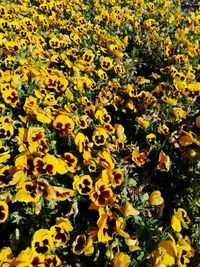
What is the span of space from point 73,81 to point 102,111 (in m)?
0.82

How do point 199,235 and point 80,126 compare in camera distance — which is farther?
point 80,126

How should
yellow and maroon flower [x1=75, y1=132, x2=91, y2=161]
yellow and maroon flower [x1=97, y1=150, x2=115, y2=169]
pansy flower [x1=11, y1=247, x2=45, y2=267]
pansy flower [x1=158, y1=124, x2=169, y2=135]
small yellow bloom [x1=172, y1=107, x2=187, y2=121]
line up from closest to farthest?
1. pansy flower [x1=11, y1=247, x2=45, y2=267]
2. yellow and maroon flower [x1=97, y1=150, x2=115, y2=169]
3. yellow and maroon flower [x1=75, y1=132, x2=91, y2=161]
4. pansy flower [x1=158, y1=124, x2=169, y2=135]
5. small yellow bloom [x1=172, y1=107, x2=187, y2=121]

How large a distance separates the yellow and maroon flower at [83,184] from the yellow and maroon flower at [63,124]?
0.68 m

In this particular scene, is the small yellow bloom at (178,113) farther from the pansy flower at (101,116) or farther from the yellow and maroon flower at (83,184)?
the yellow and maroon flower at (83,184)

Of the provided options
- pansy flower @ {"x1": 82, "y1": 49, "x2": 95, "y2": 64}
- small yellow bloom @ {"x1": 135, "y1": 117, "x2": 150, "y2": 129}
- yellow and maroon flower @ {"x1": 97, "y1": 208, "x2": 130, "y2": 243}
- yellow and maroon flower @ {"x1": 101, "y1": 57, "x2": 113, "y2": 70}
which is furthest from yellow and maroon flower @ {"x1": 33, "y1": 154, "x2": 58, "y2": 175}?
pansy flower @ {"x1": 82, "y1": 49, "x2": 95, "y2": 64}

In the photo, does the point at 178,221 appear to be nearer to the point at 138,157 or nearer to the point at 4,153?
the point at 138,157

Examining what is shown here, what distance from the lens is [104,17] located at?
7.68m

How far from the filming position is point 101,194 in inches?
148

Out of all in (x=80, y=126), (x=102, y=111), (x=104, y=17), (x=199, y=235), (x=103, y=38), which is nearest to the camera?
(x=199, y=235)

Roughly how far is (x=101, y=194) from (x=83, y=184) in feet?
0.71

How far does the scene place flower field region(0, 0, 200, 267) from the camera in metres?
3.61

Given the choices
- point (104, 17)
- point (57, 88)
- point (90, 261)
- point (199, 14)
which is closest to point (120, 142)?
point (57, 88)

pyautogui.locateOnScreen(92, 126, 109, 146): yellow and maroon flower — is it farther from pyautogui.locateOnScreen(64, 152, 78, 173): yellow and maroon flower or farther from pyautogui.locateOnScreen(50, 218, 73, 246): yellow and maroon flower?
pyautogui.locateOnScreen(50, 218, 73, 246): yellow and maroon flower

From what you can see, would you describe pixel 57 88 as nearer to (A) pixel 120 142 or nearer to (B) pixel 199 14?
(A) pixel 120 142
